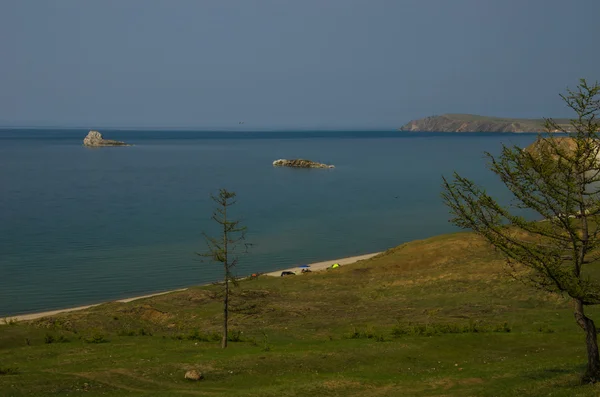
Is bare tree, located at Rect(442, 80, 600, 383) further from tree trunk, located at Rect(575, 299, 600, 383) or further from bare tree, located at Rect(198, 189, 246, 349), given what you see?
bare tree, located at Rect(198, 189, 246, 349)

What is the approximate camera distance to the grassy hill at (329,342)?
2520cm

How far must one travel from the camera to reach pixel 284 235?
9244 centimetres

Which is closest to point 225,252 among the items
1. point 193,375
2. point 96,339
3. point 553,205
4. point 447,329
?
point 193,375

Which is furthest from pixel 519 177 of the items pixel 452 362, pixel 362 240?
pixel 362 240

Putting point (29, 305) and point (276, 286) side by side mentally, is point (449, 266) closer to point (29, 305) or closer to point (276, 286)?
point (276, 286)

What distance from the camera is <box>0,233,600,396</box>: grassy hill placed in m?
25.2

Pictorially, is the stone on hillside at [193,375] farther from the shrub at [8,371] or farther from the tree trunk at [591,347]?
the tree trunk at [591,347]

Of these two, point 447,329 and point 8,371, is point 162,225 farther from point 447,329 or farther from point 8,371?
point 8,371

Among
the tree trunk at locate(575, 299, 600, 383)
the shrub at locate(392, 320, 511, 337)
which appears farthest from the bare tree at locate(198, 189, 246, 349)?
the tree trunk at locate(575, 299, 600, 383)

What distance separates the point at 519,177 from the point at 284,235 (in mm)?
71120

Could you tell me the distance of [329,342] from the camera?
113ft

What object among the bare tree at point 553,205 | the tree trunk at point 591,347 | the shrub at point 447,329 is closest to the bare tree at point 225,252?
the shrub at point 447,329

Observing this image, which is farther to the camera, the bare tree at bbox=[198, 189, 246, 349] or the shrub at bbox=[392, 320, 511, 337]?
the shrub at bbox=[392, 320, 511, 337]

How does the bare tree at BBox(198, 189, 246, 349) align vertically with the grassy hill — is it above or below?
above
